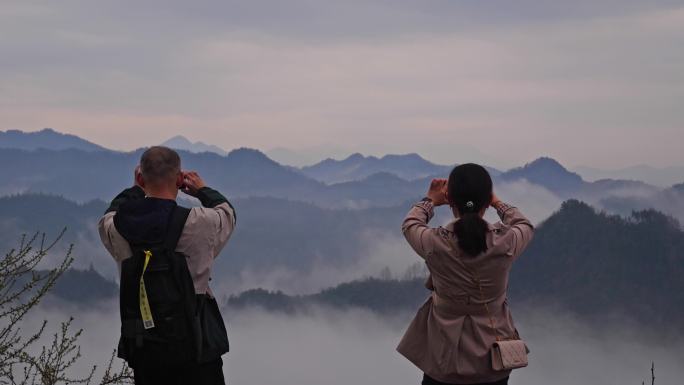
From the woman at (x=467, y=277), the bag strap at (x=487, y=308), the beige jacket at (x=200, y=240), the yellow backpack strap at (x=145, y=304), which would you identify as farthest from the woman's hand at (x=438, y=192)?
the yellow backpack strap at (x=145, y=304)

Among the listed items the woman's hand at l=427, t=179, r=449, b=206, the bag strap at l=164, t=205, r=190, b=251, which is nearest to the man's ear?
the bag strap at l=164, t=205, r=190, b=251

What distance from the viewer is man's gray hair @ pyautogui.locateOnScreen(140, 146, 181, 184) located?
5.36 meters

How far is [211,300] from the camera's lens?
18.1ft

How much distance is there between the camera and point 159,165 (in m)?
5.37

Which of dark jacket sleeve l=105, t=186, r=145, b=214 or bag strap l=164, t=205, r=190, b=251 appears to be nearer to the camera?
bag strap l=164, t=205, r=190, b=251

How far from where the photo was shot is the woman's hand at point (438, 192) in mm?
5590

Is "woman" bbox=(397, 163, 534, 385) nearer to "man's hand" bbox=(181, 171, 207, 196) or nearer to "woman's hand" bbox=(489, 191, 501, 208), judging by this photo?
"woman's hand" bbox=(489, 191, 501, 208)

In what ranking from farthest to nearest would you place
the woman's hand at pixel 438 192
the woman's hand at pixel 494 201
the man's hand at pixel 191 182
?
the man's hand at pixel 191 182 → the woman's hand at pixel 438 192 → the woman's hand at pixel 494 201

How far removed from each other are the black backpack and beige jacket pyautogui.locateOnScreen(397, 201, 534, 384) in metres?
1.40

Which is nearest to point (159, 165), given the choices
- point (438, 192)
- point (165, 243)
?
point (165, 243)

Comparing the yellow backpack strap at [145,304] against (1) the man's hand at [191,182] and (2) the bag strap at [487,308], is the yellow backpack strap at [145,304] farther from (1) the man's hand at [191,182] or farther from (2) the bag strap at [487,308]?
(2) the bag strap at [487,308]

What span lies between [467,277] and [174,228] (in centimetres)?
180

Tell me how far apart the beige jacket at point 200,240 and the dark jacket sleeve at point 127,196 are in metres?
0.19

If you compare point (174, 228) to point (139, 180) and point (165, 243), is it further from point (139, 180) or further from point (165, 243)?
point (139, 180)
